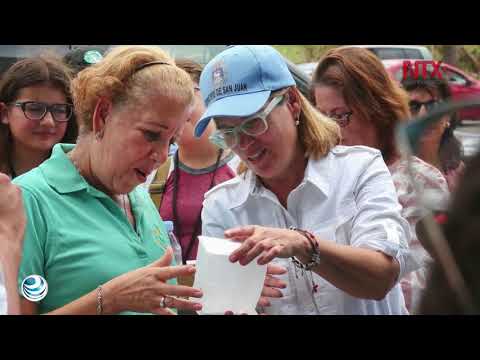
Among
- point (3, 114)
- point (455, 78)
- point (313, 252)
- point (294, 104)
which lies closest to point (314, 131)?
point (294, 104)

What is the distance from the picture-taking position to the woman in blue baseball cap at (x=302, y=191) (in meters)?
1.95

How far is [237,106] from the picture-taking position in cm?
195

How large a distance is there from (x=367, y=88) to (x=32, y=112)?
922mm

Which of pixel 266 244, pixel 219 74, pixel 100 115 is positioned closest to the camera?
pixel 266 244

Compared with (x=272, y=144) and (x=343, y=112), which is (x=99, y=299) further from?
(x=343, y=112)

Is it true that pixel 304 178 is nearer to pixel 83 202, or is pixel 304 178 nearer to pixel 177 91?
pixel 177 91

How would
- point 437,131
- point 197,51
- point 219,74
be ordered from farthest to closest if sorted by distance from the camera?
point 197,51, point 219,74, point 437,131

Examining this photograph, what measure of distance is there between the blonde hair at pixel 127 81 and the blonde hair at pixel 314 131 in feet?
0.84

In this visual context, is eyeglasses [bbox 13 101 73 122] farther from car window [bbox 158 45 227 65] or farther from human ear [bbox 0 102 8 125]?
car window [bbox 158 45 227 65]

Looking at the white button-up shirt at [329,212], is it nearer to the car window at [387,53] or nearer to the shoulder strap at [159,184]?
the shoulder strap at [159,184]

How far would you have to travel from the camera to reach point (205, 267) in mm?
1910

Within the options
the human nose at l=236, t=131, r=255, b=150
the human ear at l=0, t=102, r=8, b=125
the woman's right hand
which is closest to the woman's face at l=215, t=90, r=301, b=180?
the human nose at l=236, t=131, r=255, b=150

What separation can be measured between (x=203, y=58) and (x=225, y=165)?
12.1 inches
